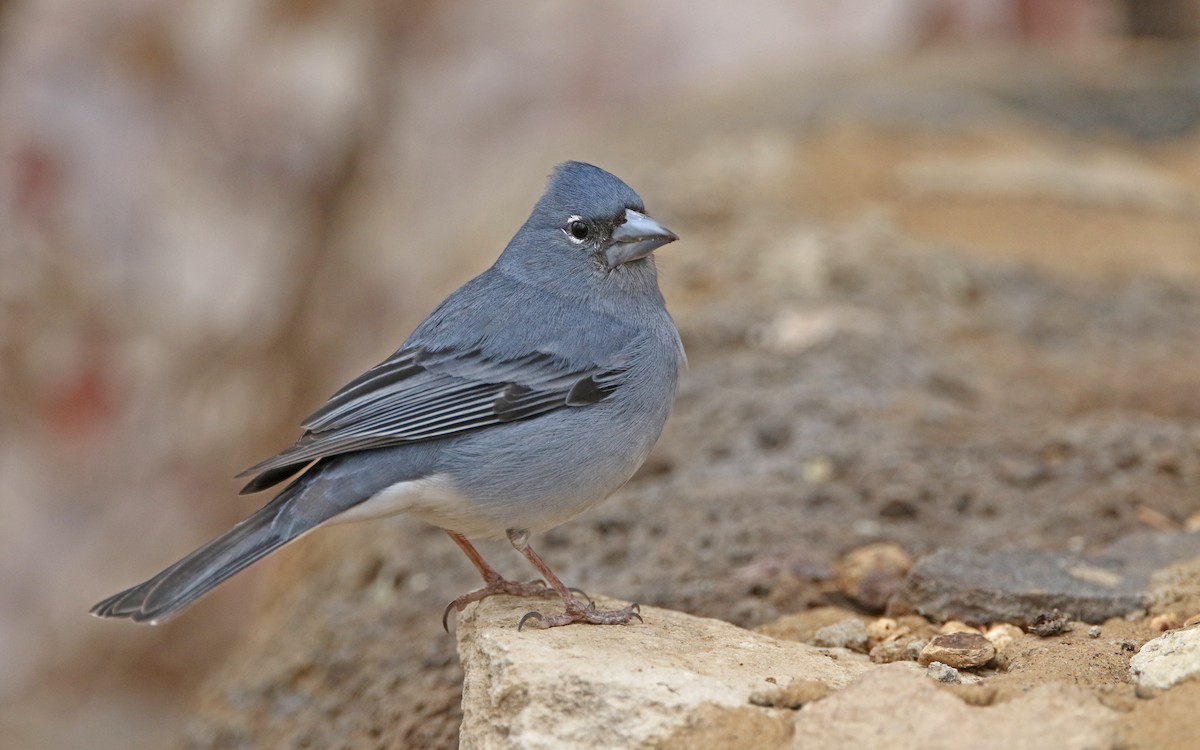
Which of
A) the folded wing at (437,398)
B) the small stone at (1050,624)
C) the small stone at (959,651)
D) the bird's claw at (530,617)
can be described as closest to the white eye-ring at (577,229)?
the folded wing at (437,398)

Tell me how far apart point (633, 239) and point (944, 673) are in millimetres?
1688

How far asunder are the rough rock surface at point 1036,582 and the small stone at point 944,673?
533mm

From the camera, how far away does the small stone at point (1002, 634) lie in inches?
136

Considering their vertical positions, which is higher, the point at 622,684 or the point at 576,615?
the point at 622,684

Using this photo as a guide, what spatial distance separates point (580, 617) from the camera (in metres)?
3.54

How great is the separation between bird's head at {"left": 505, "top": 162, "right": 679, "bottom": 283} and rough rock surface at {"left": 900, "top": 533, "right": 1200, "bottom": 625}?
133cm

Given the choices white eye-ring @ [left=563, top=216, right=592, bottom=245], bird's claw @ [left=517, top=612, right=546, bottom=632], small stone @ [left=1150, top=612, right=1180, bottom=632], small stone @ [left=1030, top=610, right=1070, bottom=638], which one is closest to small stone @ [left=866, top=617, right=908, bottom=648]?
small stone @ [left=1030, top=610, right=1070, bottom=638]

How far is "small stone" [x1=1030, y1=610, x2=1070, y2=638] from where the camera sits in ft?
11.6

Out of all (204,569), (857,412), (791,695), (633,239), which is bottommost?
(857,412)

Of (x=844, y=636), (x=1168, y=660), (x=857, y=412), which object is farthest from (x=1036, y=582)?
(x=857, y=412)

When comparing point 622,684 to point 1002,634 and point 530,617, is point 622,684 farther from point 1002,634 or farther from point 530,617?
point 1002,634

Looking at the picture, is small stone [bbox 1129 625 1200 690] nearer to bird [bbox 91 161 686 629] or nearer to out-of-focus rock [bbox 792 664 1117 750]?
out-of-focus rock [bbox 792 664 1117 750]

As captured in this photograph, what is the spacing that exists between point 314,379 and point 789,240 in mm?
4411

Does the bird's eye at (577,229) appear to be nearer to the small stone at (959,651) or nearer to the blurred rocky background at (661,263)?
the blurred rocky background at (661,263)
